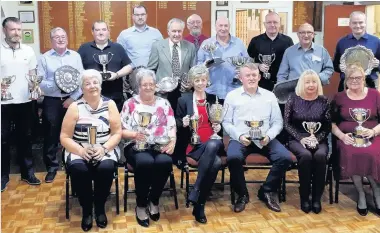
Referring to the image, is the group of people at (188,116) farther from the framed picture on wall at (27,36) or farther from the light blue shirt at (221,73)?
the framed picture on wall at (27,36)

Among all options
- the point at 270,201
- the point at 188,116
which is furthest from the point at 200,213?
the point at 188,116

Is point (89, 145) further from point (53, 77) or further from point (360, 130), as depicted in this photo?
point (360, 130)

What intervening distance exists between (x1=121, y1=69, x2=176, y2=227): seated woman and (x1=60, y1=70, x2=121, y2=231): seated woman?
137 mm

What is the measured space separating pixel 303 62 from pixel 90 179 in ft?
7.60

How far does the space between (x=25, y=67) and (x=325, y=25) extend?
4.59 m

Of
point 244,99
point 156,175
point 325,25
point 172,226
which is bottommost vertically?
point 172,226

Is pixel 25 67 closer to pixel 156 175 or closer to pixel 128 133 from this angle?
pixel 128 133

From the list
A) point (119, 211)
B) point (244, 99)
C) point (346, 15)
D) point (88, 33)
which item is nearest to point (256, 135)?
point (244, 99)

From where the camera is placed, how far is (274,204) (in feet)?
12.2

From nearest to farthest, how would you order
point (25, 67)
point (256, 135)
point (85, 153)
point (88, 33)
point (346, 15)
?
1. point (85, 153)
2. point (256, 135)
3. point (25, 67)
4. point (88, 33)
5. point (346, 15)

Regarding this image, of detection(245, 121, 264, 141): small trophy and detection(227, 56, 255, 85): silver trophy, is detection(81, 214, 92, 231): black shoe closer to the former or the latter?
detection(245, 121, 264, 141): small trophy

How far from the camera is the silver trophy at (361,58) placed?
14.1ft

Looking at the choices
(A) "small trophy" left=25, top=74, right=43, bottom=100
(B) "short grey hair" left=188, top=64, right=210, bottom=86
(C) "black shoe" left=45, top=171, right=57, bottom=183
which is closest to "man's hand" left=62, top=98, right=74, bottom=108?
(A) "small trophy" left=25, top=74, right=43, bottom=100

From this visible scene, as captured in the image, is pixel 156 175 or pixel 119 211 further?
pixel 119 211
